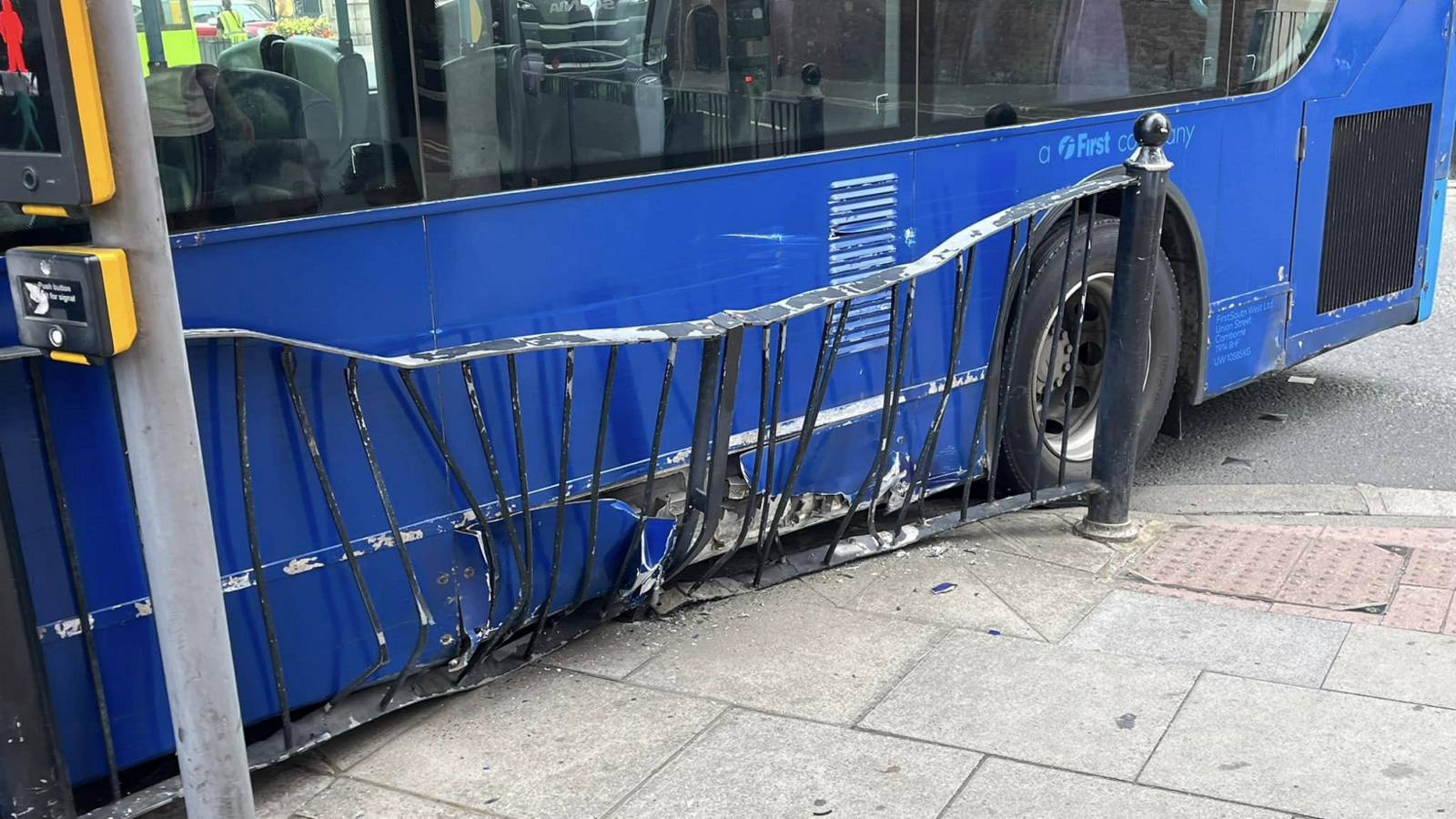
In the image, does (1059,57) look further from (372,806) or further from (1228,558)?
(372,806)

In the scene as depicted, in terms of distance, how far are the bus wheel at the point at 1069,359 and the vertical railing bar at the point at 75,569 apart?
296 centimetres

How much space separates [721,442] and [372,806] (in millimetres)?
1378

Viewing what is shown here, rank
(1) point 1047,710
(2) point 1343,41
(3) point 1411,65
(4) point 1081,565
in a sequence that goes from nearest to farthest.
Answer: (1) point 1047,710
(4) point 1081,565
(2) point 1343,41
(3) point 1411,65

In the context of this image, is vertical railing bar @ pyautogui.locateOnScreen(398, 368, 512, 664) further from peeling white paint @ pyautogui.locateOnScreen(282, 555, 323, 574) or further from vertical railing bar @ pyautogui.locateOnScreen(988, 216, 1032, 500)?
vertical railing bar @ pyautogui.locateOnScreen(988, 216, 1032, 500)

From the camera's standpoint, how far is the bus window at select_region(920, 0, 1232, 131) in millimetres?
4711

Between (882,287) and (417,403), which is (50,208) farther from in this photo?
(882,287)

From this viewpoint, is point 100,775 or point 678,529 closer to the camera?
point 100,775

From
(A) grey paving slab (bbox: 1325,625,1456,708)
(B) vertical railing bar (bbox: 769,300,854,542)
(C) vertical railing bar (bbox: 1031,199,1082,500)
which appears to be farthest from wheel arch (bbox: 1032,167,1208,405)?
(A) grey paving slab (bbox: 1325,625,1456,708)

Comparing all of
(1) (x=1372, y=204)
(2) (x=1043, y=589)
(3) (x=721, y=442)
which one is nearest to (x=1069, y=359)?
(2) (x=1043, y=589)

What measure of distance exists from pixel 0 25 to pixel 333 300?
127cm

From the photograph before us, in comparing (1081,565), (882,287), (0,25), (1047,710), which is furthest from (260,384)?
(1081,565)

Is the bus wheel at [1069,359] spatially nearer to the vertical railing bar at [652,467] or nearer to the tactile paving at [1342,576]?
the tactile paving at [1342,576]

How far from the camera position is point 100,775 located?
10.1 ft

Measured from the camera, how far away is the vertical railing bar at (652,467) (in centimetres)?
378
